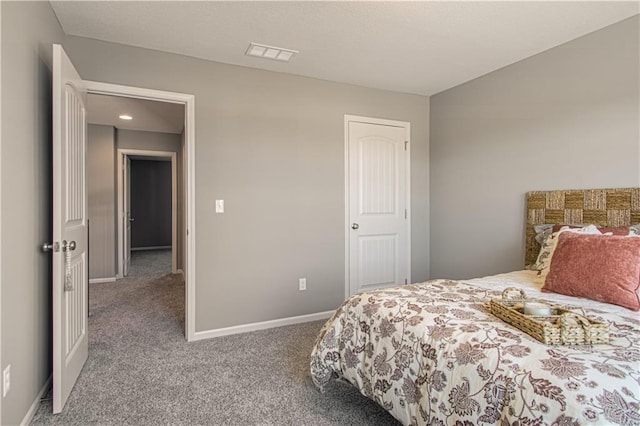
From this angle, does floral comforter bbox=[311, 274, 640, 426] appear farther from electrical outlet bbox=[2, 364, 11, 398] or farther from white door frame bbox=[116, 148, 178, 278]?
white door frame bbox=[116, 148, 178, 278]

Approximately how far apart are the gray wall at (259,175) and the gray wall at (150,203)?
21.0 feet

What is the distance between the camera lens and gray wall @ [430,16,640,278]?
2428 mm

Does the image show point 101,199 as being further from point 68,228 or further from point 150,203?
point 68,228

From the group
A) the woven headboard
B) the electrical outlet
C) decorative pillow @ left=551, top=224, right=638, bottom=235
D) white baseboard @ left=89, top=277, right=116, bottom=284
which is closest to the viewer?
the electrical outlet

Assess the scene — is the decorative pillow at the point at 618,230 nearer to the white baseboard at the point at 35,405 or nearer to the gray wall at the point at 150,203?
the white baseboard at the point at 35,405

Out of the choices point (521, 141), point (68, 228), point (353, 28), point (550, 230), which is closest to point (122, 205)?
point (68, 228)

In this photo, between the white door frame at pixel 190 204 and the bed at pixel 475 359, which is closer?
the bed at pixel 475 359

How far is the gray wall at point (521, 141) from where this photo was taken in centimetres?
243

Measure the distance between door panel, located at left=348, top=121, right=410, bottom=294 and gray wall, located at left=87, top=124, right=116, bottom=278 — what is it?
12.5 ft

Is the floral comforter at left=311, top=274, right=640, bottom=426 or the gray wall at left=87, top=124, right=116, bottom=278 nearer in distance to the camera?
the floral comforter at left=311, top=274, right=640, bottom=426

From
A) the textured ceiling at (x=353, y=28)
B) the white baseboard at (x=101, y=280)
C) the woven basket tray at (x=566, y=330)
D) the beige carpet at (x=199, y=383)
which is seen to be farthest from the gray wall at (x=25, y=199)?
the white baseboard at (x=101, y=280)

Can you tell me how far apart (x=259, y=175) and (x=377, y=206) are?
1.34 metres

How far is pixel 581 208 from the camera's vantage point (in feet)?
8.52

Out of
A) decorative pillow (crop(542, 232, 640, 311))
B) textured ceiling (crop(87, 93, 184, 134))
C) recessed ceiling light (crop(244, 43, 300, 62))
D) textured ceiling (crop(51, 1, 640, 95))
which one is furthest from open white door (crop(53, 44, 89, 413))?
decorative pillow (crop(542, 232, 640, 311))
